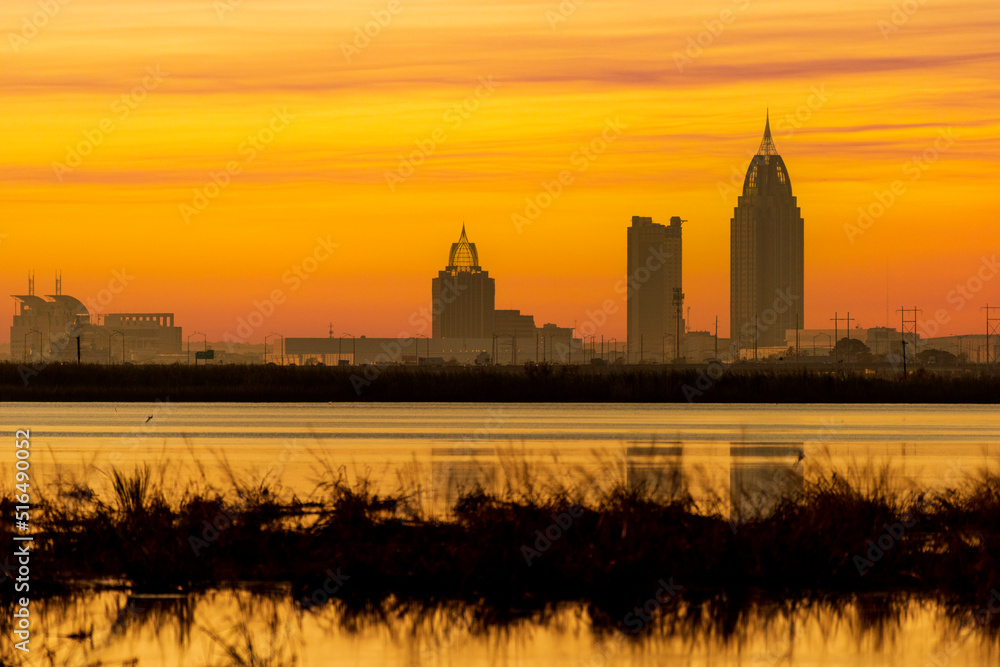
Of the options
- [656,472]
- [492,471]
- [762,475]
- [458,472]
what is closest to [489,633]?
[656,472]

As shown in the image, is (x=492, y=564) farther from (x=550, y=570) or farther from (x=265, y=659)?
(x=265, y=659)

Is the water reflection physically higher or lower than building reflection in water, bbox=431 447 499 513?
lower

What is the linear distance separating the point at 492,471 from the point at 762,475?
194 inches

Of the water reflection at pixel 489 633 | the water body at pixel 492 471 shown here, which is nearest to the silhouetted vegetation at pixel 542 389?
the water body at pixel 492 471

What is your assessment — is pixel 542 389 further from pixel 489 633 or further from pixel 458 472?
pixel 489 633

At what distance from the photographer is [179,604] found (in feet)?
39.6

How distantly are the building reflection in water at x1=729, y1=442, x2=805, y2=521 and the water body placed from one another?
0.29 ft

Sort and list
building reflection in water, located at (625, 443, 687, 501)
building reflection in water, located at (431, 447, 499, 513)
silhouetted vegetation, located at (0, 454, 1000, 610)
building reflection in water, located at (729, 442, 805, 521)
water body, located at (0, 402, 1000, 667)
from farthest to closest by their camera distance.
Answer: building reflection in water, located at (431, 447, 499, 513) < building reflection in water, located at (729, 442, 805, 521) < building reflection in water, located at (625, 443, 687, 501) < silhouetted vegetation, located at (0, 454, 1000, 610) < water body, located at (0, 402, 1000, 667)

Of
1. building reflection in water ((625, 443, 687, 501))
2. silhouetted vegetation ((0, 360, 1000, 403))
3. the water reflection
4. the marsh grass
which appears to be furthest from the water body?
silhouetted vegetation ((0, 360, 1000, 403))

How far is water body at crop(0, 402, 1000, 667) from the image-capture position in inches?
418

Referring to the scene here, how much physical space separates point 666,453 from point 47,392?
52.2m

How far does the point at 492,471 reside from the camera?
23562 millimetres

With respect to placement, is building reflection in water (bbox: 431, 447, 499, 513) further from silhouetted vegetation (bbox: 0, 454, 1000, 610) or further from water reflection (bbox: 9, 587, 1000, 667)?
water reflection (bbox: 9, 587, 1000, 667)

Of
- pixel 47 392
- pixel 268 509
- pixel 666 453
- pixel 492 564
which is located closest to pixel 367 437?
pixel 666 453
